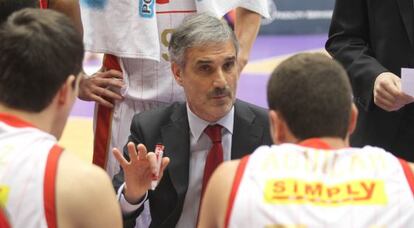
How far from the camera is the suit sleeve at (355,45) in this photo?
3693mm

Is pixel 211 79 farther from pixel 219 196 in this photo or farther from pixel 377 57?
pixel 219 196

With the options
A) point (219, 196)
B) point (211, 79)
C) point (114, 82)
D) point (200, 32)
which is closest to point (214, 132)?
point (211, 79)

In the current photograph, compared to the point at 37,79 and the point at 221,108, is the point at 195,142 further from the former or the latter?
the point at 37,79

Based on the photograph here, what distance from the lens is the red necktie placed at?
3.54m

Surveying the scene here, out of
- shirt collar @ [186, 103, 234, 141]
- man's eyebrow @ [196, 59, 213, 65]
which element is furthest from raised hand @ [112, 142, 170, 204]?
man's eyebrow @ [196, 59, 213, 65]

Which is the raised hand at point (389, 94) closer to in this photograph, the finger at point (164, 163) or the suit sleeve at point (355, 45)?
the suit sleeve at point (355, 45)

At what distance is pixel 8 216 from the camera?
2.29 meters

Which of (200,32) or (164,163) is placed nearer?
(164,163)

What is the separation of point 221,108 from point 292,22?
42.2 feet

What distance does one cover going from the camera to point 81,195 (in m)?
2.30

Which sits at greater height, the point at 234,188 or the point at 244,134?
the point at 234,188

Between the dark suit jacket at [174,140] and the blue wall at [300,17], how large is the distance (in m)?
12.1

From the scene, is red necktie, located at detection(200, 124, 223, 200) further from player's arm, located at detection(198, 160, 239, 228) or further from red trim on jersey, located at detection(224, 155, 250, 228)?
red trim on jersey, located at detection(224, 155, 250, 228)

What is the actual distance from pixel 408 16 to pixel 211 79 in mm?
890
